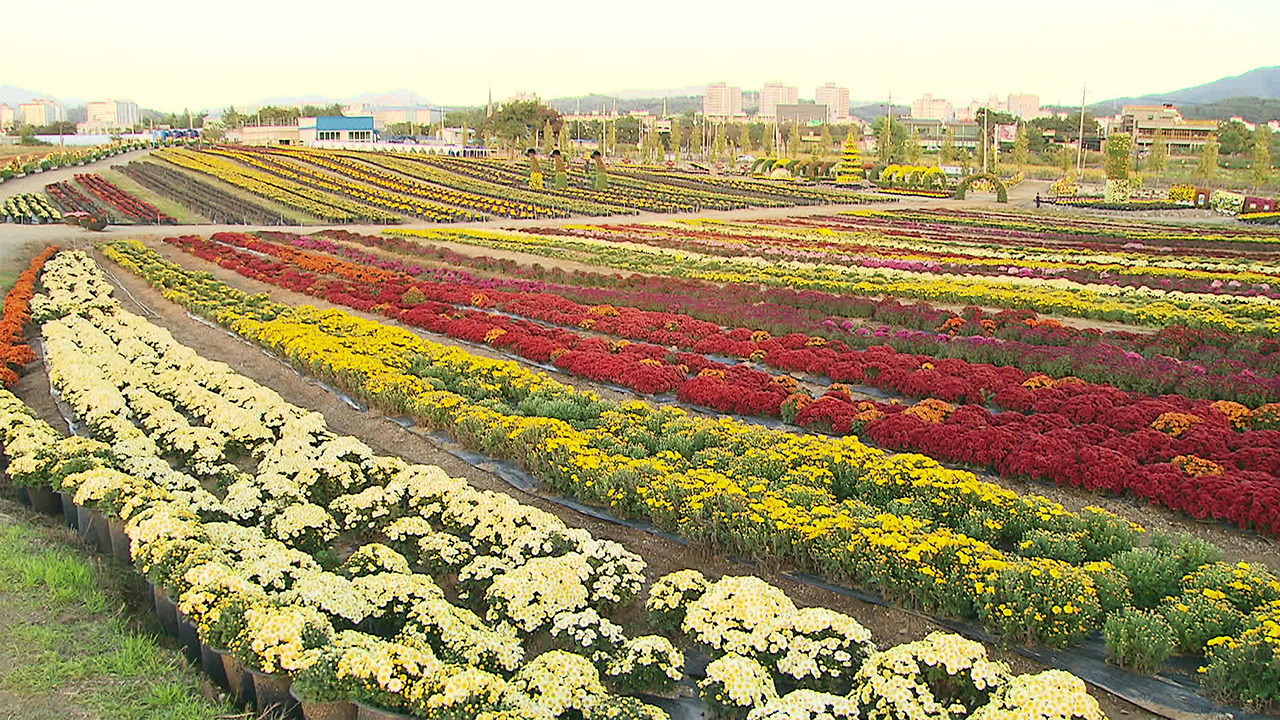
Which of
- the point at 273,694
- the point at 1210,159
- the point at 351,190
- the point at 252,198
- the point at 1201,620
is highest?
the point at 1210,159

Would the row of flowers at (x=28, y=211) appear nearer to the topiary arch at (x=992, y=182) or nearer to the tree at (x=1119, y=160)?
the topiary arch at (x=992, y=182)

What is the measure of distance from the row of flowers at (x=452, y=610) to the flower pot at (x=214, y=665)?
0.13 meters

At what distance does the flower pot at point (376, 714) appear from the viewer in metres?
5.65

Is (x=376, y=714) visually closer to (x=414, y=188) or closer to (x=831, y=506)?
(x=831, y=506)

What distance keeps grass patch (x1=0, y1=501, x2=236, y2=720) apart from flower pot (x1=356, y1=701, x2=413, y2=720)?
1.10 meters

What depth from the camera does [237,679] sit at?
639 centimetres

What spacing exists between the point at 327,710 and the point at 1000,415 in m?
9.21

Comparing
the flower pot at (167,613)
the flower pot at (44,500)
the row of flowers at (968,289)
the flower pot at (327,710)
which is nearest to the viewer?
the flower pot at (327,710)

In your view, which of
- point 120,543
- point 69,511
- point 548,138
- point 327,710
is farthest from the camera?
point 548,138

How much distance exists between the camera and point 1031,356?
51.0ft

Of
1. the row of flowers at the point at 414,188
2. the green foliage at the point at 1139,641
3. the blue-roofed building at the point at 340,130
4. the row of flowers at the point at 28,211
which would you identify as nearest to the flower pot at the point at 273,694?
the green foliage at the point at 1139,641

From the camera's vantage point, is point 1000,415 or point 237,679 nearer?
point 237,679

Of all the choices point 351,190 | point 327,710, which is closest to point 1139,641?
point 327,710

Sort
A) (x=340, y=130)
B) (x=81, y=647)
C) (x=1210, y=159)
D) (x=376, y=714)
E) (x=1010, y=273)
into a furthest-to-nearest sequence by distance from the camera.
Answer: (x=340, y=130), (x=1210, y=159), (x=1010, y=273), (x=81, y=647), (x=376, y=714)
